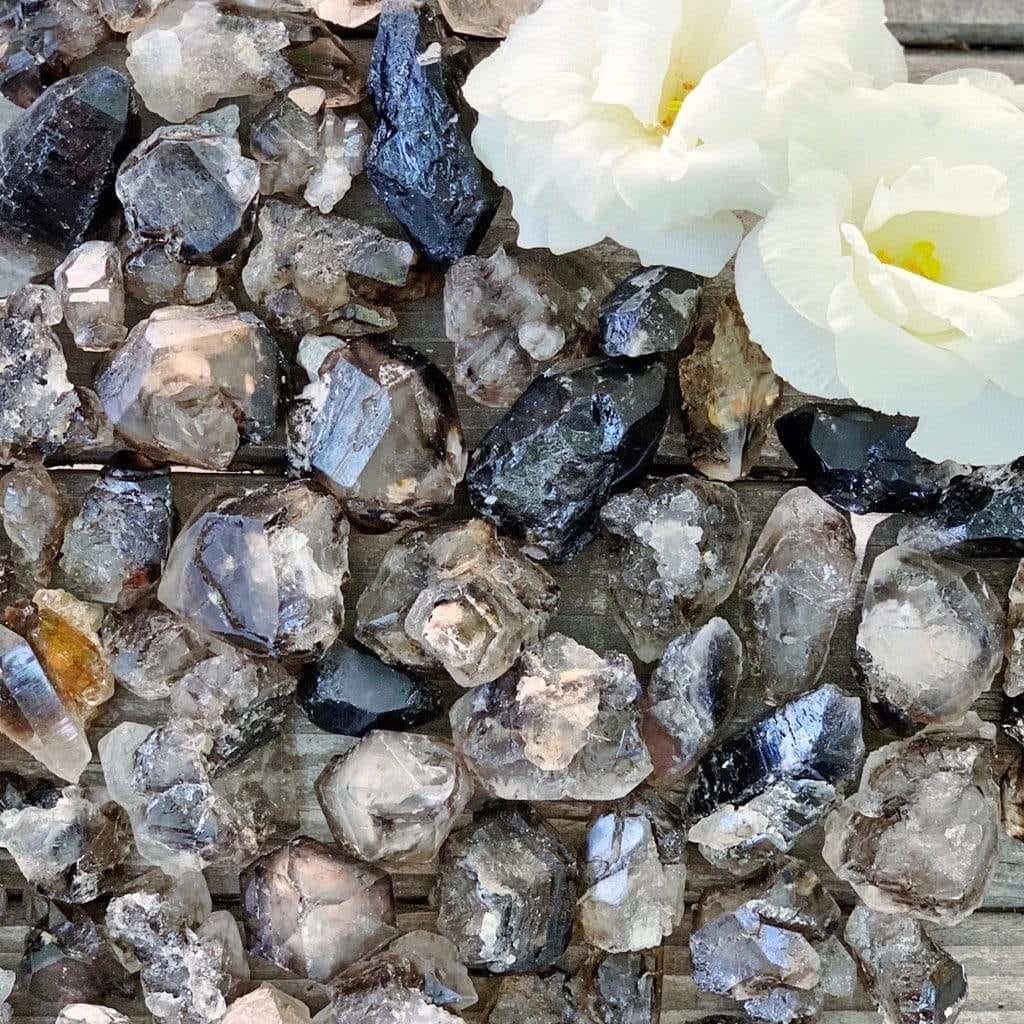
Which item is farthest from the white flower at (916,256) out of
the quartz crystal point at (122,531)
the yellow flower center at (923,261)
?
the quartz crystal point at (122,531)

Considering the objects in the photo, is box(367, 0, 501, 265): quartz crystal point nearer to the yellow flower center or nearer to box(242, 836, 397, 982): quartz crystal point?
the yellow flower center

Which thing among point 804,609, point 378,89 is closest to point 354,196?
point 378,89

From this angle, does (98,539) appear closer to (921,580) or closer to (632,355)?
(632,355)

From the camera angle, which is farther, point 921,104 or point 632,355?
point 632,355

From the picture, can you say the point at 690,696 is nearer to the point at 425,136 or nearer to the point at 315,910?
the point at 315,910

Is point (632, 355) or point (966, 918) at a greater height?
point (632, 355)

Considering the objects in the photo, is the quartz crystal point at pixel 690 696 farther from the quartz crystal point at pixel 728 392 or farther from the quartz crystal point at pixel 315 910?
the quartz crystal point at pixel 315 910

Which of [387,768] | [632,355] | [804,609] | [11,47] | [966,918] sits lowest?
[966,918]
